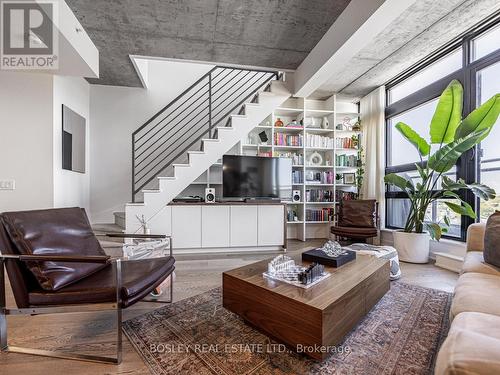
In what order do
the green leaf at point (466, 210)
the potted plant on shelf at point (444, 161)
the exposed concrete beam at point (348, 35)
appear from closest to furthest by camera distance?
the exposed concrete beam at point (348, 35) → the potted plant on shelf at point (444, 161) → the green leaf at point (466, 210)

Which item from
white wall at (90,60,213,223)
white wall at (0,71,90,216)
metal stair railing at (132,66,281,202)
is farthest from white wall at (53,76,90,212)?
metal stair railing at (132,66,281,202)

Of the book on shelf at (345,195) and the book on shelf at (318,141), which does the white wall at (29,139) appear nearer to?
the book on shelf at (318,141)

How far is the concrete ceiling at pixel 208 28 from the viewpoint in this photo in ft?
9.53

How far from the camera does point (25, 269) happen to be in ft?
4.85

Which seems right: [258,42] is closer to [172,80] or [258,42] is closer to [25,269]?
[172,80]

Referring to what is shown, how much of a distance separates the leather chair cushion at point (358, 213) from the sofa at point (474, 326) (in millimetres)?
2347

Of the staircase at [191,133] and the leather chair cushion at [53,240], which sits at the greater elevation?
the staircase at [191,133]

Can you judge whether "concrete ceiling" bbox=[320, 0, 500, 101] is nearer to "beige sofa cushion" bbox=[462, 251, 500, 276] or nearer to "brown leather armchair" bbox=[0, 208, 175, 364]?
"beige sofa cushion" bbox=[462, 251, 500, 276]

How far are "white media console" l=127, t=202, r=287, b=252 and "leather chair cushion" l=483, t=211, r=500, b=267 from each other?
2656mm

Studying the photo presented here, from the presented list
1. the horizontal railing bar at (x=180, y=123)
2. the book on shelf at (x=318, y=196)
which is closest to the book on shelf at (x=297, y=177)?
the book on shelf at (x=318, y=196)

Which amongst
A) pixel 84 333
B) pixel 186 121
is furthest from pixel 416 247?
pixel 186 121

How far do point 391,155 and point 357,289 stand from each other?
3.88 metres

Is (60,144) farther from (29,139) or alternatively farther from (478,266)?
(478,266)

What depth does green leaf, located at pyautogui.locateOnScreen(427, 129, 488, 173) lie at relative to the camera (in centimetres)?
282
